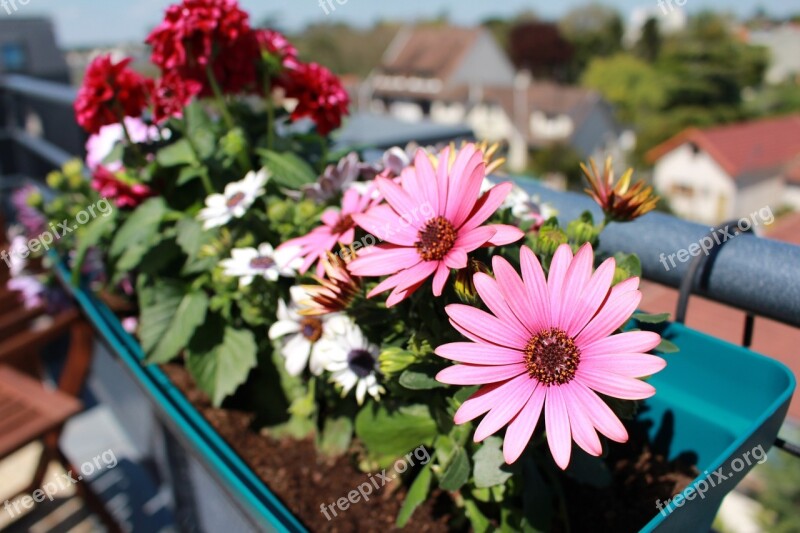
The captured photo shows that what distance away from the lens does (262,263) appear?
917 millimetres

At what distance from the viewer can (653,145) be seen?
33.7 m

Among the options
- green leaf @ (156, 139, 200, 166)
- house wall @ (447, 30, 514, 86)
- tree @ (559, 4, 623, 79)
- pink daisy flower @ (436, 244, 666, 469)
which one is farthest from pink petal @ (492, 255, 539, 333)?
tree @ (559, 4, 623, 79)

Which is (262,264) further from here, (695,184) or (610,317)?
(695,184)

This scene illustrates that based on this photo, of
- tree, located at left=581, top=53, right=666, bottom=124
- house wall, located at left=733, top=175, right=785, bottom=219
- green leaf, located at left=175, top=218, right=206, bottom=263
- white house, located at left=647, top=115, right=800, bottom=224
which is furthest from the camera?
tree, located at left=581, top=53, right=666, bottom=124

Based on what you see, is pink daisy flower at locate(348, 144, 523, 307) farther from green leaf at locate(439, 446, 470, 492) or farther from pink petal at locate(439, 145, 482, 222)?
green leaf at locate(439, 446, 470, 492)

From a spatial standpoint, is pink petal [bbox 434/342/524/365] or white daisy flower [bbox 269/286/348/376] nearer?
pink petal [bbox 434/342/524/365]

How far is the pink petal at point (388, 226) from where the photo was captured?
2.10 ft

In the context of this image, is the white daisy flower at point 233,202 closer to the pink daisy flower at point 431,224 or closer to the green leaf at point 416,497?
the pink daisy flower at point 431,224

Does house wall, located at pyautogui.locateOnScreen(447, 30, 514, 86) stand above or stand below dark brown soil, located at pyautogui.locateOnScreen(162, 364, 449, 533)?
below

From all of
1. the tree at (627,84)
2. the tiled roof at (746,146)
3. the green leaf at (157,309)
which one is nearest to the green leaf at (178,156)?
the green leaf at (157,309)

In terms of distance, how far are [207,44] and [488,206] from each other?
65cm

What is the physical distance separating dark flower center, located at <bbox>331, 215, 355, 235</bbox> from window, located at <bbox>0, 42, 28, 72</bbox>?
597 centimetres

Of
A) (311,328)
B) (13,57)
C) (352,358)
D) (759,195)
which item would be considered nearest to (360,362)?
(352,358)

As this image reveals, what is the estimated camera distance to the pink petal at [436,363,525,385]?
532mm
